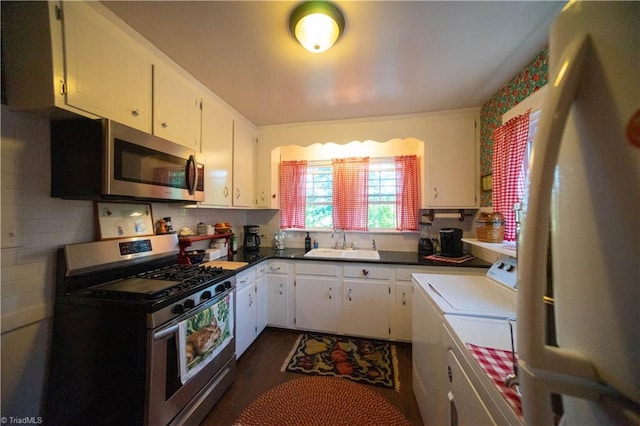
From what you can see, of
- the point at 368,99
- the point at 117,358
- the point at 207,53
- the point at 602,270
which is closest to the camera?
the point at 602,270

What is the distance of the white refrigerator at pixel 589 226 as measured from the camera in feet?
1.00

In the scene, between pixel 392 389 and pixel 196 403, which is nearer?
pixel 196 403

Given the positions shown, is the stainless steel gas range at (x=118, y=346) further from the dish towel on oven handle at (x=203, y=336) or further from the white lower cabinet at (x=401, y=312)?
the white lower cabinet at (x=401, y=312)

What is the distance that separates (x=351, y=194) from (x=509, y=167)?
1576 mm

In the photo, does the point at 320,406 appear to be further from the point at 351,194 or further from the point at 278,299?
the point at 351,194

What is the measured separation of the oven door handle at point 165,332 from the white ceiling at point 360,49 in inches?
67.6

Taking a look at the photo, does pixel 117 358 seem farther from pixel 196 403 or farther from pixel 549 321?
pixel 549 321

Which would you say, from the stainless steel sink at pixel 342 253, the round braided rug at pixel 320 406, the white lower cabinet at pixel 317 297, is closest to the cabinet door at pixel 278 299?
the white lower cabinet at pixel 317 297

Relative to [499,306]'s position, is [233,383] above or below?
below

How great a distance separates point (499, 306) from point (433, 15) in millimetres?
1605

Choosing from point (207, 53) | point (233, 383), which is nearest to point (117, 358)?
point (233, 383)

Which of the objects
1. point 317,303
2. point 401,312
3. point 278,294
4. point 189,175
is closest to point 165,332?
point 189,175

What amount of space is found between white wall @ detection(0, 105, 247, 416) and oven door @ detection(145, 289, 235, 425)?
0.59 m

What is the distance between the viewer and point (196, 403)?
1421mm
